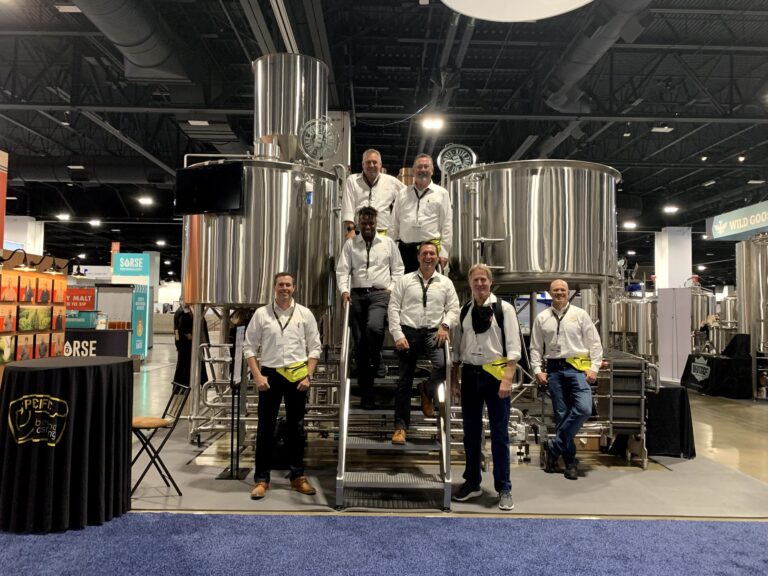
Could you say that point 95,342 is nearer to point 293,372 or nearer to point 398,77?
point 398,77

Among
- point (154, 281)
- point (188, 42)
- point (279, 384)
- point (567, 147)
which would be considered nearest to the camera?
point (279, 384)

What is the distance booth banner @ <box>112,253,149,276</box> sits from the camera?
785 inches

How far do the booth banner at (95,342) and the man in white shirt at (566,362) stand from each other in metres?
10.1

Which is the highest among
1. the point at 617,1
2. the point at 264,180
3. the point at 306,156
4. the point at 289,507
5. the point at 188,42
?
the point at 188,42

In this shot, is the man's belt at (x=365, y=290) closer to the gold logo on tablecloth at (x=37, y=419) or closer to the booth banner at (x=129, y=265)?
the gold logo on tablecloth at (x=37, y=419)

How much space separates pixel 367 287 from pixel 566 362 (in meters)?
2.10

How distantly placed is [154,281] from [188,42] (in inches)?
881

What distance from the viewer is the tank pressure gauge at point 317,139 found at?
273 inches

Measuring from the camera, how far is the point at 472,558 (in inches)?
139

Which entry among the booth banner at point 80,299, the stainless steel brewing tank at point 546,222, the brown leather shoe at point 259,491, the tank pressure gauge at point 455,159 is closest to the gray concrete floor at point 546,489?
the brown leather shoe at point 259,491

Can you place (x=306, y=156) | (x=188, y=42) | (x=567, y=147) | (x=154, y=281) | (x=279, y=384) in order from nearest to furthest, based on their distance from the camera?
1. (x=279, y=384)
2. (x=306, y=156)
3. (x=188, y=42)
4. (x=567, y=147)
5. (x=154, y=281)

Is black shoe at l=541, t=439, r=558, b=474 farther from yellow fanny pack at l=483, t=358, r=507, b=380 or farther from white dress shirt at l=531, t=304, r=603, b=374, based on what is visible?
yellow fanny pack at l=483, t=358, r=507, b=380

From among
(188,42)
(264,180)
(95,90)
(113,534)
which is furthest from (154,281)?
(113,534)

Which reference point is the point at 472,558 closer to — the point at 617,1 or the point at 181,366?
the point at 181,366
